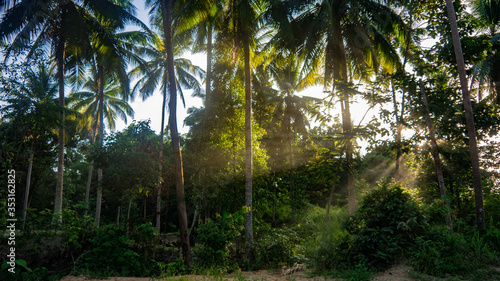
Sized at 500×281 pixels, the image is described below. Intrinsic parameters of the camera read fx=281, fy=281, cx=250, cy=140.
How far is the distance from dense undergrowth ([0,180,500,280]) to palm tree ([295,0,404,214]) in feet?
14.3

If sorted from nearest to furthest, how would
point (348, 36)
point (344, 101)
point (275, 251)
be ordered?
1. point (275, 251)
2. point (344, 101)
3. point (348, 36)

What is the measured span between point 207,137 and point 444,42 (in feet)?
34.2

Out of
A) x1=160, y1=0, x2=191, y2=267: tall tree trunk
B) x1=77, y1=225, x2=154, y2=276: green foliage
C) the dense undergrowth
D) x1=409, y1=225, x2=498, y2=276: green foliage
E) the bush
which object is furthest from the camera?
x1=160, y1=0, x2=191, y2=267: tall tree trunk

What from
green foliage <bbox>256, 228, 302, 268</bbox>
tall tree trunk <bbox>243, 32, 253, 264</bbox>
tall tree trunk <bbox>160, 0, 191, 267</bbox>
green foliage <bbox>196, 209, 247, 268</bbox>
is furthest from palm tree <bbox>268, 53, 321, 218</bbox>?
green foliage <bbox>196, 209, 247, 268</bbox>

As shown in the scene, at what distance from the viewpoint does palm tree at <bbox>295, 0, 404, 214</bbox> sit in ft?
41.7

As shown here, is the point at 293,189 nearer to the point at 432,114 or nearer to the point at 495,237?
the point at 432,114

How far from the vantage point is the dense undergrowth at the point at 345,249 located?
6.74 metres

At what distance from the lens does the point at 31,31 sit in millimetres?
13562

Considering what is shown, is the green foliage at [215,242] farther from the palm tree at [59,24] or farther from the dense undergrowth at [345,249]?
the palm tree at [59,24]

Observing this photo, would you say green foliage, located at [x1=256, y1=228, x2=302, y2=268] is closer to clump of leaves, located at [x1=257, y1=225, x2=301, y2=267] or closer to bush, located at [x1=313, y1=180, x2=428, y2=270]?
clump of leaves, located at [x1=257, y1=225, x2=301, y2=267]

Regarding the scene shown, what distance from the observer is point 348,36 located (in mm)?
14180

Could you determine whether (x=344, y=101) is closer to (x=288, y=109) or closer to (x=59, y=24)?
(x=288, y=109)

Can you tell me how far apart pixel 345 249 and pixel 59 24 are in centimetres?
1698

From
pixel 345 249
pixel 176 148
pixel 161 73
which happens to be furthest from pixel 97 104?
pixel 345 249
